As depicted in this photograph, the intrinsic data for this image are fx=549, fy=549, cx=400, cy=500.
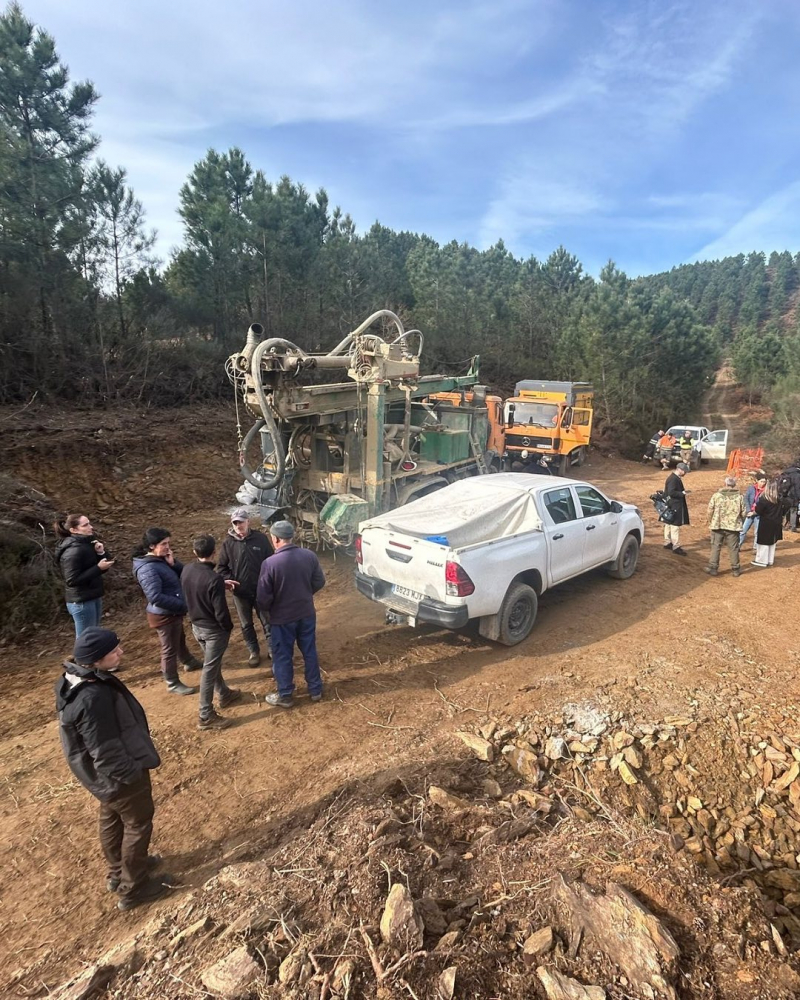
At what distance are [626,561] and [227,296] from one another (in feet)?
52.2

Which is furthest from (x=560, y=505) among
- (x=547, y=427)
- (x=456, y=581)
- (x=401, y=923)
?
(x=547, y=427)

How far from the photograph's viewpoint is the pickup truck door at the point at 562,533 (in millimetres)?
6164

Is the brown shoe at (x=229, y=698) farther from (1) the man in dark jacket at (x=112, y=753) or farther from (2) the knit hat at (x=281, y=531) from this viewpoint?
(1) the man in dark jacket at (x=112, y=753)

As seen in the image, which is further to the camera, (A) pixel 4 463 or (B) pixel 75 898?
(A) pixel 4 463

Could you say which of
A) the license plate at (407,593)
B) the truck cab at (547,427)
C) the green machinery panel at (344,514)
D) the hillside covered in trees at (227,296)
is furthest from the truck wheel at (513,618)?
the hillside covered in trees at (227,296)

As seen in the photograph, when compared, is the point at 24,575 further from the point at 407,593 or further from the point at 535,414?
the point at 535,414

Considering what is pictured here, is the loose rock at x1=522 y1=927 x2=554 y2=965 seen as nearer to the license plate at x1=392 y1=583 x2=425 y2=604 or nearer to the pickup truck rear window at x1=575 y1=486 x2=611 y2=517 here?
the license plate at x1=392 y1=583 x2=425 y2=604

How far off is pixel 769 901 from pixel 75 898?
375 centimetres

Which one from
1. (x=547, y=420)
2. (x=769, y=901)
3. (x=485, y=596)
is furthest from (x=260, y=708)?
(x=547, y=420)

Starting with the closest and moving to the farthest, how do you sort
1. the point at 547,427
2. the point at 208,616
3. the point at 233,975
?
the point at 233,975, the point at 208,616, the point at 547,427

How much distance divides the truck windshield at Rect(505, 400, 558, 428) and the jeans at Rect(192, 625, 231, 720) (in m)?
13.3

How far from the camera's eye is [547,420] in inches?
633

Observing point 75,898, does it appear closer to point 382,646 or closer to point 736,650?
point 382,646

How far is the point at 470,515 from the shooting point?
572 cm
